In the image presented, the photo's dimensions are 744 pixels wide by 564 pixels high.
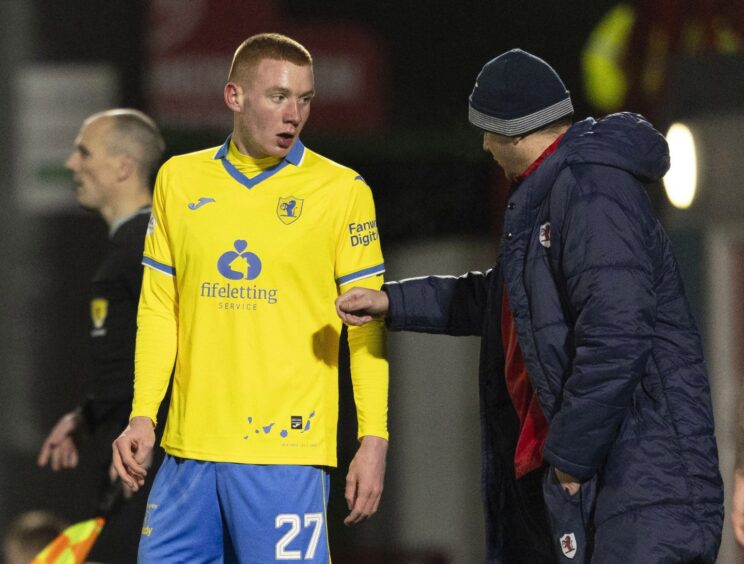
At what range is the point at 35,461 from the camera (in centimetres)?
735

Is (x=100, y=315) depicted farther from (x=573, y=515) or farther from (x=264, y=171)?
(x=573, y=515)

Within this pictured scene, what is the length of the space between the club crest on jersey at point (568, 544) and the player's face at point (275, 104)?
123cm

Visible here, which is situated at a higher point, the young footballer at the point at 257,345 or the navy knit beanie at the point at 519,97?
Answer: the navy knit beanie at the point at 519,97

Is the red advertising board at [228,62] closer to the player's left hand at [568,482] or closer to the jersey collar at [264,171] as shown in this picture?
the jersey collar at [264,171]

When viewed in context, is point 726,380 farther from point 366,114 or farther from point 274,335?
point 274,335

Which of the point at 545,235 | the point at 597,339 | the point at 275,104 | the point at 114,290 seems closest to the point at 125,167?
the point at 114,290

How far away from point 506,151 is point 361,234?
46 centimetres

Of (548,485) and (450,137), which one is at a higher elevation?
(450,137)

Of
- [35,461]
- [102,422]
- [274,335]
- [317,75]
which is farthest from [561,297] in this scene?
[35,461]

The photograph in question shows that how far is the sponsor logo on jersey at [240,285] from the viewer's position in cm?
393

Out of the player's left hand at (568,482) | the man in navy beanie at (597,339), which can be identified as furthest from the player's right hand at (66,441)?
the player's left hand at (568,482)

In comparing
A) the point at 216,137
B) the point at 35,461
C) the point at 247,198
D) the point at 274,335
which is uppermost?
the point at 216,137

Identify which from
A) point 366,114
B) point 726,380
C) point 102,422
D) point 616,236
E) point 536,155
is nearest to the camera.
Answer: point 616,236

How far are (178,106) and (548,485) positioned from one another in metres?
3.88
